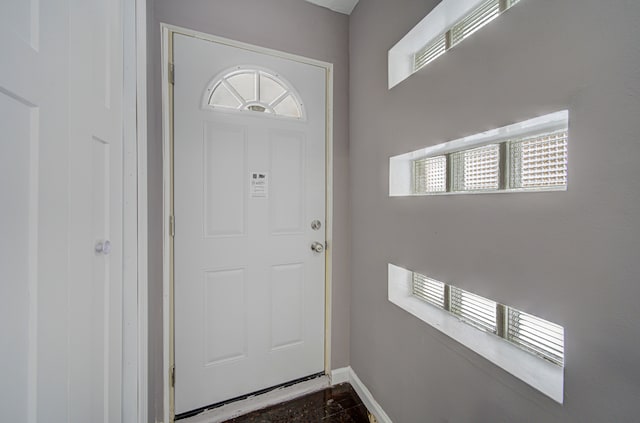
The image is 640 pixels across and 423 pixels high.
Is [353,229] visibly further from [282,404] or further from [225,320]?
[282,404]

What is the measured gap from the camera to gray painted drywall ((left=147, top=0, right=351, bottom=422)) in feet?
3.98

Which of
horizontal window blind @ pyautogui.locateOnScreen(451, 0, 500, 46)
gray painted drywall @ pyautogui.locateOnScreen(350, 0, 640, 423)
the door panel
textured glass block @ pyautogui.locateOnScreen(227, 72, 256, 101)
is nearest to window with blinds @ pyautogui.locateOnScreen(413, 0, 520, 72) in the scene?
horizontal window blind @ pyautogui.locateOnScreen(451, 0, 500, 46)

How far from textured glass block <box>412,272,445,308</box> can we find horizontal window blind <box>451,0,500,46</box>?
103cm

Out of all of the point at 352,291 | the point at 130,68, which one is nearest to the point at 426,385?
the point at 352,291

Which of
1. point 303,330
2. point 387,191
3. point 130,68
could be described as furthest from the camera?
point 303,330

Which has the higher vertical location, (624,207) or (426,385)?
(624,207)

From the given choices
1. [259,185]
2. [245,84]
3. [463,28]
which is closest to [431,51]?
[463,28]

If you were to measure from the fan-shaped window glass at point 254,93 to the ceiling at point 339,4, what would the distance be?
0.58 m

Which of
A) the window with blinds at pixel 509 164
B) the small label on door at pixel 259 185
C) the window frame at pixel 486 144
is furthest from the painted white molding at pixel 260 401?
the window with blinds at pixel 509 164

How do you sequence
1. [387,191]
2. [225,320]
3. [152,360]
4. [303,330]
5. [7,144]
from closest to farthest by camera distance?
[7,144] → [152,360] → [387,191] → [225,320] → [303,330]

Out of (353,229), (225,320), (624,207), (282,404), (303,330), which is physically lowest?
(282,404)

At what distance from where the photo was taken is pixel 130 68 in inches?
39.0

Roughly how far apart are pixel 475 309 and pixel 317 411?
44.7 inches

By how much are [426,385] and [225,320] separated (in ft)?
3.63
